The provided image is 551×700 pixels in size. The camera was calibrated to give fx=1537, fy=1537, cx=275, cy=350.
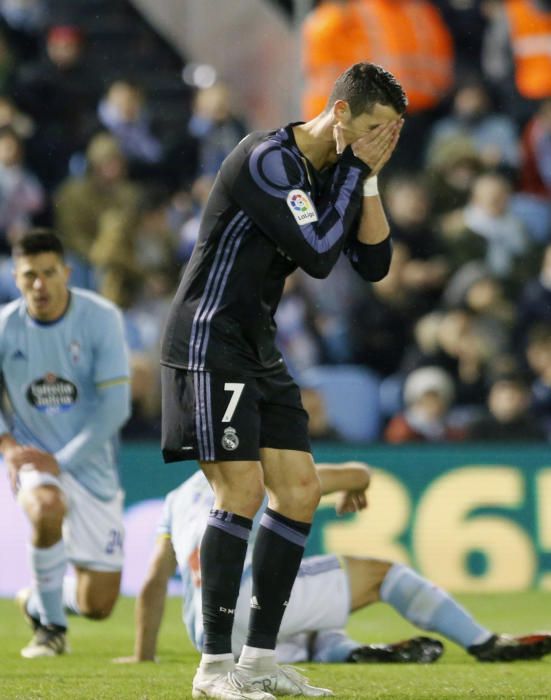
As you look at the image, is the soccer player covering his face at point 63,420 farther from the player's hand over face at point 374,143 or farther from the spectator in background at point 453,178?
the spectator in background at point 453,178

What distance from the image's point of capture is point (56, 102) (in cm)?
1396

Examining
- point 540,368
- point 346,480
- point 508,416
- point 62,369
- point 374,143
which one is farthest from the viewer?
point 540,368

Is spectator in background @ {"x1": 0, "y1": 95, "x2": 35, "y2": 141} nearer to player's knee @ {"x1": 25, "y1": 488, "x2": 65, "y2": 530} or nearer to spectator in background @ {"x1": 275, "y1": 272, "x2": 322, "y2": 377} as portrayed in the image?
spectator in background @ {"x1": 275, "y1": 272, "x2": 322, "y2": 377}

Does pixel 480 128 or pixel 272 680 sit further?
pixel 480 128

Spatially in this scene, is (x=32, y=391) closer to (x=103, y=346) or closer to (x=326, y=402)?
(x=103, y=346)

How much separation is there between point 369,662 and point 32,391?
2.32 m

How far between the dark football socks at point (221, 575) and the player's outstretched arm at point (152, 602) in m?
1.50

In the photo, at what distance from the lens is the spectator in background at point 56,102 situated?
13.7m

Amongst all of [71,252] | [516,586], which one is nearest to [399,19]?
[71,252]

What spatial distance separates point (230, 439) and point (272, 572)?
519 millimetres

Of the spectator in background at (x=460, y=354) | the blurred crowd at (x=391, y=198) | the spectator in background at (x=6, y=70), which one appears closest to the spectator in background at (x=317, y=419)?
the blurred crowd at (x=391, y=198)

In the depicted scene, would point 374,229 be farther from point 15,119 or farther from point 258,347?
point 15,119

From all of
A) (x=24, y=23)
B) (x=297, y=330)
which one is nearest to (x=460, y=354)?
(x=297, y=330)

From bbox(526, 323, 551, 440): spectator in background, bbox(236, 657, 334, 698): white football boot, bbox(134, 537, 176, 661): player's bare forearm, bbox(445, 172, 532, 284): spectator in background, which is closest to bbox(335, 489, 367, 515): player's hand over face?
bbox(134, 537, 176, 661): player's bare forearm
